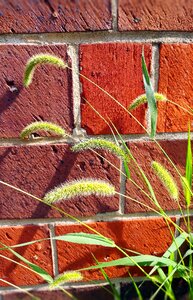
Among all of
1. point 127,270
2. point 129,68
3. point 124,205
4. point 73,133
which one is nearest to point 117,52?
point 129,68

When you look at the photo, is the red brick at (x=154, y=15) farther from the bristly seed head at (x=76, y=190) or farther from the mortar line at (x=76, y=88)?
the bristly seed head at (x=76, y=190)

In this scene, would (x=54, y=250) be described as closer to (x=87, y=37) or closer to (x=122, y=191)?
(x=122, y=191)

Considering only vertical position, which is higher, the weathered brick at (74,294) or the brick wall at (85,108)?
the brick wall at (85,108)

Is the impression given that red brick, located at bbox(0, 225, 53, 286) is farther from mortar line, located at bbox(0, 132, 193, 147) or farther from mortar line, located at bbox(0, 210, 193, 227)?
mortar line, located at bbox(0, 132, 193, 147)

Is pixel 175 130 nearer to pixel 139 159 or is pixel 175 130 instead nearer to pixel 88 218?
pixel 139 159

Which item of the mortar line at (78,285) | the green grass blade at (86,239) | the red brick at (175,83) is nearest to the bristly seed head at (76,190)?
the green grass blade at (86,239)

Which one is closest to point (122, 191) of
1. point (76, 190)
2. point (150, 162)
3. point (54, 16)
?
point (150, 162)
